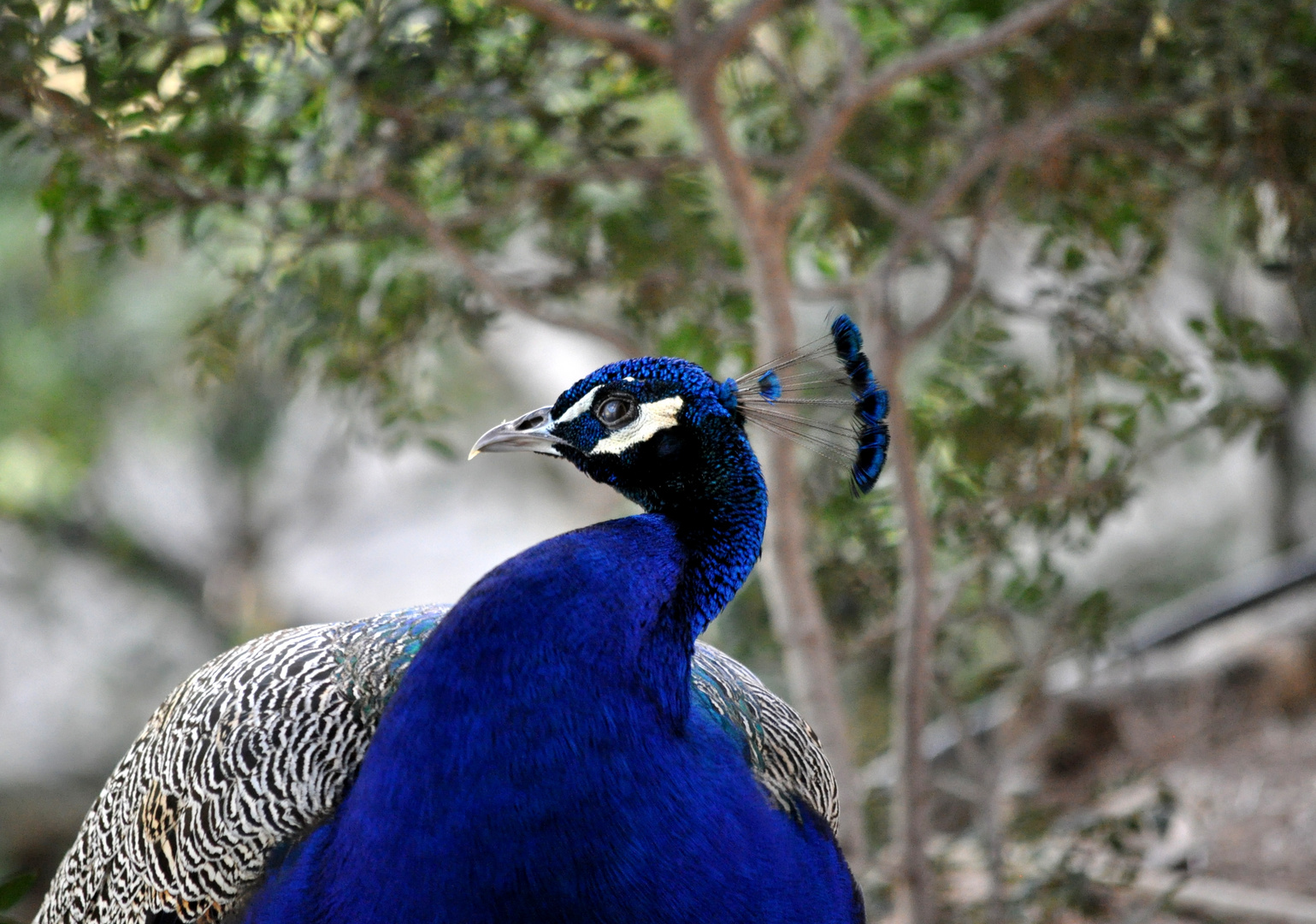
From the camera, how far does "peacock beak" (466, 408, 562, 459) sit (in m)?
1.09

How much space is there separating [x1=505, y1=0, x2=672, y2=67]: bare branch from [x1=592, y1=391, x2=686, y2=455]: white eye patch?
1.84 ft

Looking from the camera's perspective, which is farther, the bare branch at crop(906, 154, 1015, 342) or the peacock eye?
the bare branch at crop(906, 154, 1015, 342)

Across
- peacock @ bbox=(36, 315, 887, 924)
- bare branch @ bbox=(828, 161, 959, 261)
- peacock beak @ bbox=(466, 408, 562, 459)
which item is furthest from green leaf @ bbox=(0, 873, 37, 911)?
bare branch @ bbox=(828, 161, 959, 261)

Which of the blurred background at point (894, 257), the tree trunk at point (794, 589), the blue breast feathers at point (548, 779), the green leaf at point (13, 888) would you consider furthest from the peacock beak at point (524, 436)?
the tree trunk at point (794, 589)

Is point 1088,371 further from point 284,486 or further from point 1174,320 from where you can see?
point 284,486

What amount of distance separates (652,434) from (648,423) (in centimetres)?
1

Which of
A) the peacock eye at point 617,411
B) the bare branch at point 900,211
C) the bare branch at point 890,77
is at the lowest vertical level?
the peacock eye at point 617,411

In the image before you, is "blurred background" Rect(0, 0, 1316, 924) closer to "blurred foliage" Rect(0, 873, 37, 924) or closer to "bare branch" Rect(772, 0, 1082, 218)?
"bare branch" Rect(772, 0, 1082, 218)

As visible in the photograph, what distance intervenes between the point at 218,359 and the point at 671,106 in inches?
86.6

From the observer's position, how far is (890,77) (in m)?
1.59

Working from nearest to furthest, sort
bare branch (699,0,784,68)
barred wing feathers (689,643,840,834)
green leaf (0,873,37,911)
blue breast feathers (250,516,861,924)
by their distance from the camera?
blue breast feathers (250,516,861,924) → green leaf (0,873,37,911) → barred wing feathers (689,643,840,834) → bare branch (699,0,784,68)

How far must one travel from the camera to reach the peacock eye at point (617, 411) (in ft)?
3.57

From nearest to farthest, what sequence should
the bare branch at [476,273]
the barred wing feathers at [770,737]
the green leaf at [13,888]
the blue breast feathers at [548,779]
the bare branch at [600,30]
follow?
1. the blue breast feathers at [548,779]
2. the green leaf at [13,888]
3. the barred wing feathers at [770,737]
4. the bare branch at [600,30]
5. the bare branch at [476,273]

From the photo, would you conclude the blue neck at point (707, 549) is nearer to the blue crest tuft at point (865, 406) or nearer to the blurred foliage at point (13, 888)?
the blue crest tuft at point (865, 406)
